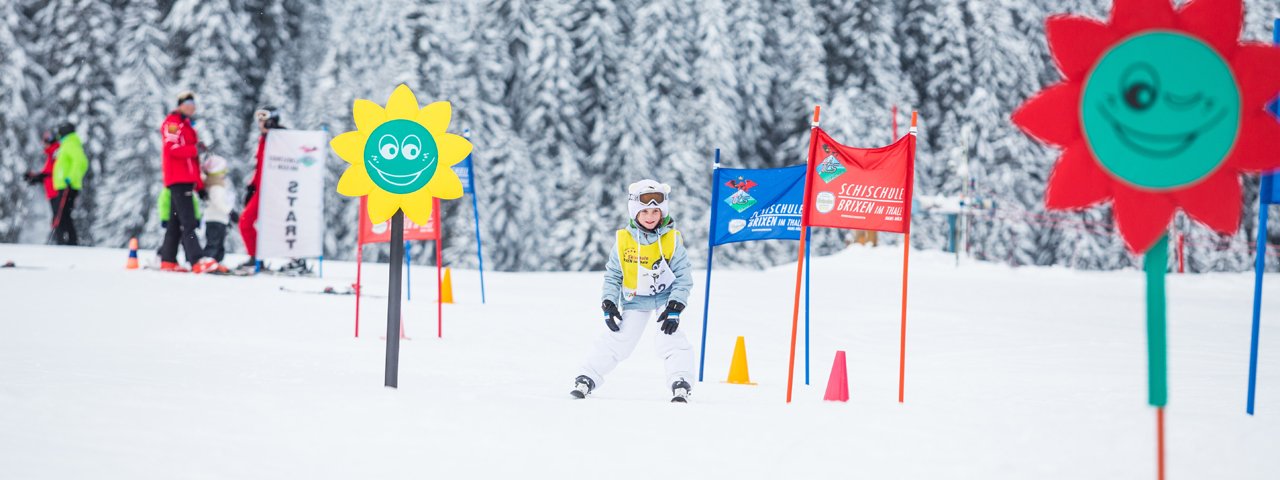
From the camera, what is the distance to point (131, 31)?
2867cm

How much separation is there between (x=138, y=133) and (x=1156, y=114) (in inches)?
1097

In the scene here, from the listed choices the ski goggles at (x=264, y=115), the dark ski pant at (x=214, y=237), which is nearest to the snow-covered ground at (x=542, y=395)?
the dark ski pant at (x=214, y=237)

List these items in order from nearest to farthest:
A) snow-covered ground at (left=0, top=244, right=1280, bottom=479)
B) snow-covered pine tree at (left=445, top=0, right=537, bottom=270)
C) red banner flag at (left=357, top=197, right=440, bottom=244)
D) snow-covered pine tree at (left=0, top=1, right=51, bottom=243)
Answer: snow-covered ground at (left=0, top=244, right=1280, bottom=479)
red banner flag at (left=357, top=197, right=440, bottom=244)
snow-covered pine tree at (left=0, top=1, right=51, bottom=243)
snow-covered pine tree at (left=445, top=0, right=537, bottom=270)

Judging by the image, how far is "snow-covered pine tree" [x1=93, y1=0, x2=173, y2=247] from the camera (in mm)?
27875

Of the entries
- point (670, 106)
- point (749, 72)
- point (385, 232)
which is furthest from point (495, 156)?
point (385, 232)

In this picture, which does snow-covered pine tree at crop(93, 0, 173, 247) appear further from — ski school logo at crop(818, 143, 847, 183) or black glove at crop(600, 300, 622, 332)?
ski school logo at crop(818, 143, 847, 183)

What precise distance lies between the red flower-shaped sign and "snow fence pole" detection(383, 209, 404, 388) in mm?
3367

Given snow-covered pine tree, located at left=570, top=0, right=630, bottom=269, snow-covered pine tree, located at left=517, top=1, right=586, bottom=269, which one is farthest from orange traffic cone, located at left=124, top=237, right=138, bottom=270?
snow-covered pine tree, located at left=570, top=0, right=630, bottom=269

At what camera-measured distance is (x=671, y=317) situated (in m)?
6.67

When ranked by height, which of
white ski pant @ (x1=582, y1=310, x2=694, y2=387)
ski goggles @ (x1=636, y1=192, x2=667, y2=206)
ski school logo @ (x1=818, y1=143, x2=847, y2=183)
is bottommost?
white ski pant @ (x1=582, y1=310, x2=694, y2=387)

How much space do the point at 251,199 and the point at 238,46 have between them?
1937 cm

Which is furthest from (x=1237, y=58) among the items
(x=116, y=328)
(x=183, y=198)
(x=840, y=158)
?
(x=183, y=198)

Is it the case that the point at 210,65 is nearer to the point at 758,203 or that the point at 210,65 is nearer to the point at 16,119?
the point at 16,119

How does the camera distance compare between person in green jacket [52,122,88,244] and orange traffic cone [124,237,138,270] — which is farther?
person in green jacket [52,122,88,244]
